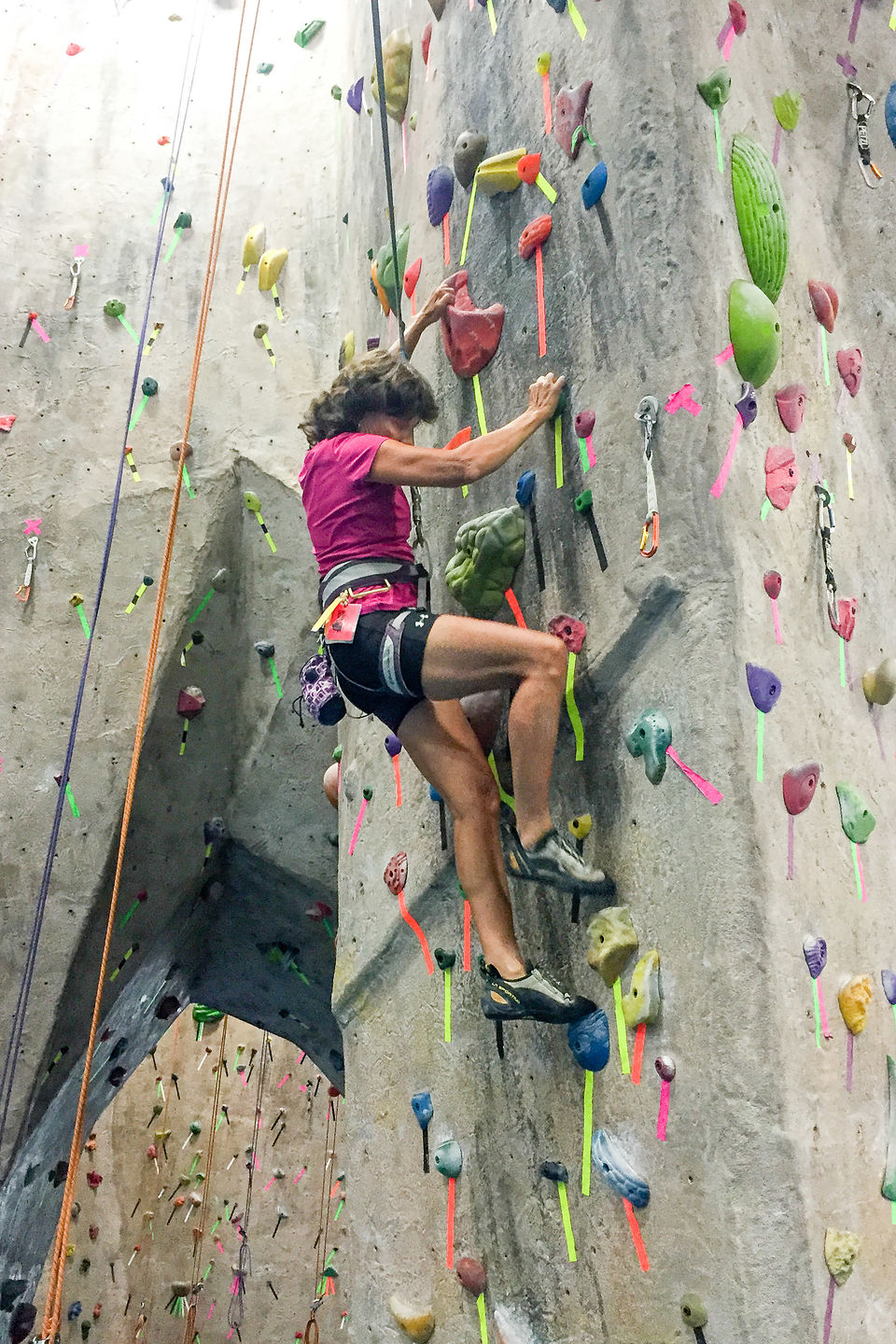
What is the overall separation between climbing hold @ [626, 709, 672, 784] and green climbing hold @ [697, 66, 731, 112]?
1.32 metres

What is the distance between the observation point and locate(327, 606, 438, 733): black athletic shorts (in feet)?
7.75

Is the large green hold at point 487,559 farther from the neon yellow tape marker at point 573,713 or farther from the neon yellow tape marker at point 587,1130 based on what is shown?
the neon yellow tape marker at point 587,1130

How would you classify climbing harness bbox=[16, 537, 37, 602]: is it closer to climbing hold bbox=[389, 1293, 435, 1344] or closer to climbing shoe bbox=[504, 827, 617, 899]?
climbing shoe bbox=[504, 827, 617, 899]

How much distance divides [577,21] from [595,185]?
0.47m

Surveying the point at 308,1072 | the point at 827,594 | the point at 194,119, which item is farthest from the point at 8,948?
the point at 308,1072

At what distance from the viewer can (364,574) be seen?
2527 mm

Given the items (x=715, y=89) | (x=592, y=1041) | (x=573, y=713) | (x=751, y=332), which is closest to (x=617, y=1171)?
(x=592, y=1041)

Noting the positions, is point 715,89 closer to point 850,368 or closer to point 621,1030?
point 850,368

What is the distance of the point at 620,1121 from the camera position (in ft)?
7.23

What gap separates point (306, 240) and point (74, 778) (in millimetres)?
2288

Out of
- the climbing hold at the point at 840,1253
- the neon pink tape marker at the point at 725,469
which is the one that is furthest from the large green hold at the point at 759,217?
the climbing hold at the point at 840,1253

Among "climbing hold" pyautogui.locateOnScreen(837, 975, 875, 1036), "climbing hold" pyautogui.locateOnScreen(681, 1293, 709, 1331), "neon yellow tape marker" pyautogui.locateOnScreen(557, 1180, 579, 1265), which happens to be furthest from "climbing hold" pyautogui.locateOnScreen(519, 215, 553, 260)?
"climbing hold" pyautogui.locateOnScreen(681, 1293, 709, 1331)

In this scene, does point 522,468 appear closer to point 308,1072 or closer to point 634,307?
point 634,307

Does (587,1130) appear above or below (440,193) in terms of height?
below
